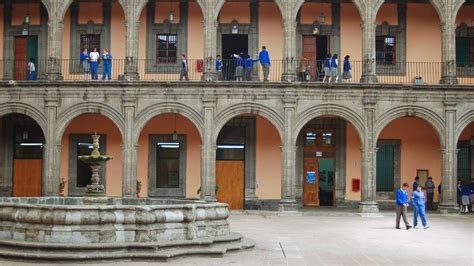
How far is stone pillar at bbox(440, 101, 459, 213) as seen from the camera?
28.0 m

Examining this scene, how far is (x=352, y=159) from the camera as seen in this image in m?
31.0

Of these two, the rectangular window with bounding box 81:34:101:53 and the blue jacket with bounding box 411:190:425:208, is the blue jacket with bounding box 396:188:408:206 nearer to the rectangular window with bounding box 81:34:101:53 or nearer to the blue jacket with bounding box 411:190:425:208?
the blue jacket with bounding box 411:190:425:208

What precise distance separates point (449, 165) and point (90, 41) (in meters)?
16.2

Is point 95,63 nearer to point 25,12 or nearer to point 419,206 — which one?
point 25,12

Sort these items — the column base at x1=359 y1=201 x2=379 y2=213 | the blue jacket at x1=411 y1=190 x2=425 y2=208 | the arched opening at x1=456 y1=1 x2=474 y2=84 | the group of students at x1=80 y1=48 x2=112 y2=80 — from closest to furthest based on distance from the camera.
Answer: the blue jacket at x1=411 y1=190 x2=425 y2=208 < the column base at x1=359 y1=201 x2=379 y2=213 < the group of students at x1=80 y1=48 x2=112 y2=80 < the arched opening at x1=456 y1=1 x2=474 y2=84

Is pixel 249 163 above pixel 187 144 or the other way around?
the other way around

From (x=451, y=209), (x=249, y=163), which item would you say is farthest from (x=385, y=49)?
(x=249, y=163)

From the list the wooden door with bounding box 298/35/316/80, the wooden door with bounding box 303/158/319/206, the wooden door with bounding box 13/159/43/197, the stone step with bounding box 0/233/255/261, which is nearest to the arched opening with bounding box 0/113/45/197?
the wooden door with bounding box 13/159/43/197

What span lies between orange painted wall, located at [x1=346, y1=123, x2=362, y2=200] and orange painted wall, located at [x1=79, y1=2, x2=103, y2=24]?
1206 cm

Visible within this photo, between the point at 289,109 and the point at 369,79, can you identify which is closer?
the point at 289,109

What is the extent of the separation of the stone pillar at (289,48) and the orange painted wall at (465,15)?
788cm

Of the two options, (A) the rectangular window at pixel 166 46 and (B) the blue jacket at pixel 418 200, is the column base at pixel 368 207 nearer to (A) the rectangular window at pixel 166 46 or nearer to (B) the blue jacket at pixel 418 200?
(B) the blue jacket at pixel 418 200

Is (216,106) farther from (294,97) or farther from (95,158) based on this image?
(95,158)

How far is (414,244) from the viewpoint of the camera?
17906 millimetres
